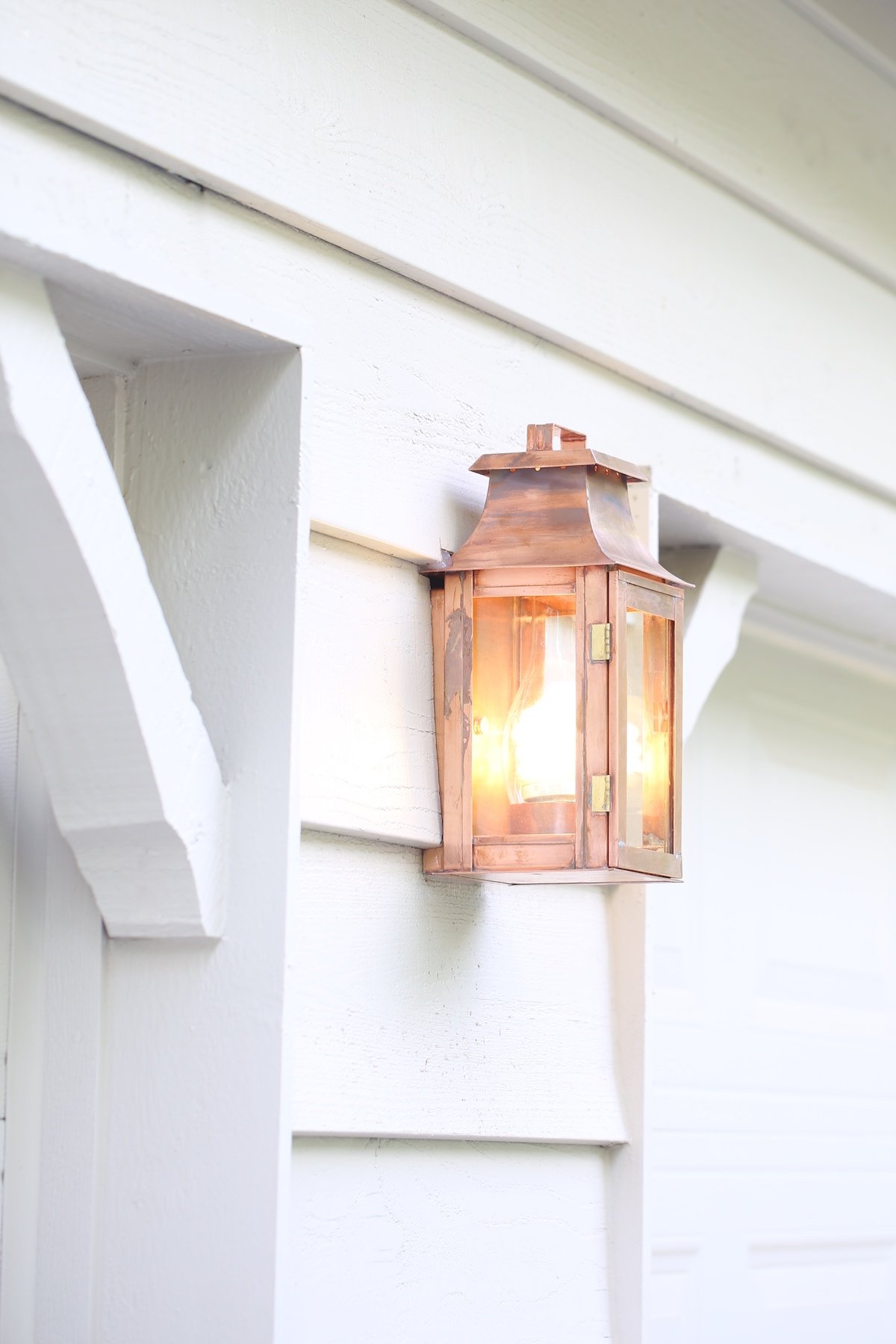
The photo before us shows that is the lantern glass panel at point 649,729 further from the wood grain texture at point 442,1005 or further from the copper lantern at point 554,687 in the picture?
the wood grain texture at point 442,1005

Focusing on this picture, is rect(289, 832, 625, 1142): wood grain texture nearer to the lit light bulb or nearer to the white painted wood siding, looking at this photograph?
the lit light bulb

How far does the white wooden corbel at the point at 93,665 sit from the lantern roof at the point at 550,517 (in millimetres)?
335

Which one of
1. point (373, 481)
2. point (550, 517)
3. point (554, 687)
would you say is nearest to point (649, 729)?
point (554, 687)

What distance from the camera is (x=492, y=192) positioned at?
1679 mm

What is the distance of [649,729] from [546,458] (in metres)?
0.26

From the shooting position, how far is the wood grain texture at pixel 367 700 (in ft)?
4.70

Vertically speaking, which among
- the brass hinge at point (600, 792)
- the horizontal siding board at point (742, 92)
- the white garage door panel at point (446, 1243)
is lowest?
the white garage door panel at point (446, 1243)

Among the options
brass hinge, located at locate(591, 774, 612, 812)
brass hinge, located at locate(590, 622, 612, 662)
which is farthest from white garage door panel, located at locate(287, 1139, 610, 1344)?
brass hinge, located at locate(590, 622, 612, 662)

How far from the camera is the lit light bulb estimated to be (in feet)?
4.91

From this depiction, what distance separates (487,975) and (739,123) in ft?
3.64

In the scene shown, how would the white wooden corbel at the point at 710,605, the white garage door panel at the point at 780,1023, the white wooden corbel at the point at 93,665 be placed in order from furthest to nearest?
1. the white garage door panel at the point at 780,1023
2. the white wooden corbel at the point at 710,605
3. the white wooden corbel at the point at 93,665

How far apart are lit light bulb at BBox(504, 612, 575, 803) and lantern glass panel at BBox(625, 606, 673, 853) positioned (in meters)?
0.05

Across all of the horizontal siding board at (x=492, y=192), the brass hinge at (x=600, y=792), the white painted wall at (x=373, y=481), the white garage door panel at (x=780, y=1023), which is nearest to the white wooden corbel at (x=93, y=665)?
the white painted wall at (x=373, y=481)

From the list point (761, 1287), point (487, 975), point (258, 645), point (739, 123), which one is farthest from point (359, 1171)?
point (739, 123)
